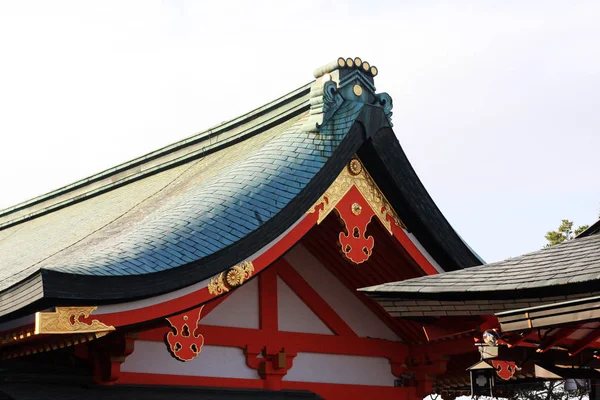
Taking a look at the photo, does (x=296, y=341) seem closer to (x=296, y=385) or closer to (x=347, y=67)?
(x=296, y=385)

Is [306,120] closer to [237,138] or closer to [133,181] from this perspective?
[237,138]

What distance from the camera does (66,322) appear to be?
6.34m

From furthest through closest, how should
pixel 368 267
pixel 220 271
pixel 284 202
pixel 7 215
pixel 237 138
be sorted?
pixel 7 215, pixel 237 138, pixel 368 267, pixel 284 202, pixel 220 271

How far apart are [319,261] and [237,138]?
1.76 m

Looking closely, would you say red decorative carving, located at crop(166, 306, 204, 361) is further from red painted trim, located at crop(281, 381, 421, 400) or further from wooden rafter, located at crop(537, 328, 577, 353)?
wooden rafter, located at crop(537, 328, 577, 353)

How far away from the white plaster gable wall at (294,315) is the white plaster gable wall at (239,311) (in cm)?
30

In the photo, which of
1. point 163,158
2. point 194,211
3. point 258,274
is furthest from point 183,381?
point 163,158

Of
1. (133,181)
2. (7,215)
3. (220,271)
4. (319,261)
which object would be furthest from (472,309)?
(7,215)

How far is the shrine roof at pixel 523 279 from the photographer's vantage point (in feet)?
18.9

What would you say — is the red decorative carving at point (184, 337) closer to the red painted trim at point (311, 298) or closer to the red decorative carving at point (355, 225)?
the red decorative carving at point (355, 225)

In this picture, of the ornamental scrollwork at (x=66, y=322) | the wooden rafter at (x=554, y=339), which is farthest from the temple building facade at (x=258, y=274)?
the wooden rafter at (x=554, y=339)

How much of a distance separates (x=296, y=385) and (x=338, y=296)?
1.11 m

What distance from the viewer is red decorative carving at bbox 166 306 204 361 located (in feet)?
23.6

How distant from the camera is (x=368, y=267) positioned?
31.3ft
